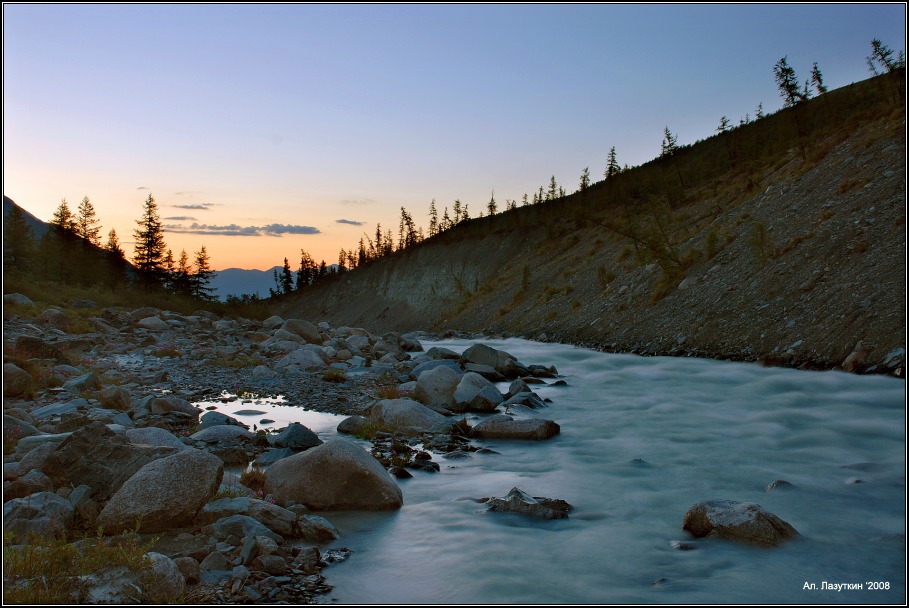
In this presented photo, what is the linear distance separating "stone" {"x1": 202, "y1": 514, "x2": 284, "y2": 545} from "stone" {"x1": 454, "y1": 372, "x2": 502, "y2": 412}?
7909 mm

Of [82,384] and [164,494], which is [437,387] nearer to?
[82,384]

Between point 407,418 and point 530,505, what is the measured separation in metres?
4.67

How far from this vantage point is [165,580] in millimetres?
4332

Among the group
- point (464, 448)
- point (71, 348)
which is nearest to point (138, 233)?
point (71, 348)

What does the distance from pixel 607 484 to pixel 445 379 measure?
6587 millimetres

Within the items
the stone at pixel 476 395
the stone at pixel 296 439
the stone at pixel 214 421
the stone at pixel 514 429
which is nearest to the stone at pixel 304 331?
the stone at pixel 476 395

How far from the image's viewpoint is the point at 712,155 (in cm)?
6266

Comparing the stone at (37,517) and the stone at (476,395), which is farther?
the stone at (476,395)

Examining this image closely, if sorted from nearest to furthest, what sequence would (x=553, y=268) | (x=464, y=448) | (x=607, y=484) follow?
(x=607, y=484), (x=464, y=448), (x=553, y=268)

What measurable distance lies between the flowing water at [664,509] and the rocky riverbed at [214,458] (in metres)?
0.50

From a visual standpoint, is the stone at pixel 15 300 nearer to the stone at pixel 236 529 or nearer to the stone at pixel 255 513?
the stone at pixel 255 513

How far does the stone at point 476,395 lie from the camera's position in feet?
43.0

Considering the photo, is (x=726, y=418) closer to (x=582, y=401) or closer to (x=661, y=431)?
(x=661, y=431)

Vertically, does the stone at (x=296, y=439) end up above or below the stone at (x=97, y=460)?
below
